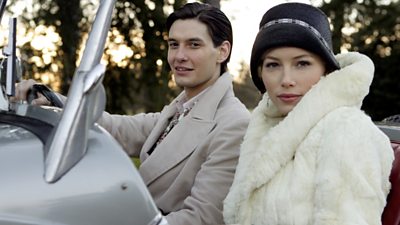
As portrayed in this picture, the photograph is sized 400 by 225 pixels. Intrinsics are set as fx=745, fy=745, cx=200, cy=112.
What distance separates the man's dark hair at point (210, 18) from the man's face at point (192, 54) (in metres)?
0.02

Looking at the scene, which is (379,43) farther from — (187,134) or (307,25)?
(307,25)

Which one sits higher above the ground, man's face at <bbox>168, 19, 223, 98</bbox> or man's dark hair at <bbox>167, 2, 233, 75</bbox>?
man's dark hair at <bbox>167, 2, 233, 75</bbox>

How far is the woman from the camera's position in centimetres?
195

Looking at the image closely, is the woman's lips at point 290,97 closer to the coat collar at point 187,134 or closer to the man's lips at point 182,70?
the coat collar at point 187,134

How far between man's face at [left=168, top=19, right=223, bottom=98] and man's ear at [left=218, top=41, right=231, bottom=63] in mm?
21

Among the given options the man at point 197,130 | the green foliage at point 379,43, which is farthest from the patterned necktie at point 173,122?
the green foliage at point 379,43

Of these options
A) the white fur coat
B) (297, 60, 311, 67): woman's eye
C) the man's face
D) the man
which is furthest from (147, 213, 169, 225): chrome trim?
the man's face

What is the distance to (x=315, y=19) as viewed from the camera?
2.27 metres

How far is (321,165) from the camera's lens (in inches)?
78.9

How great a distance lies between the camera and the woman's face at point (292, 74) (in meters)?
2.21

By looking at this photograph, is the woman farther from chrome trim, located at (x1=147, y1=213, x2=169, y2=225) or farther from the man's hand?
the man's hand

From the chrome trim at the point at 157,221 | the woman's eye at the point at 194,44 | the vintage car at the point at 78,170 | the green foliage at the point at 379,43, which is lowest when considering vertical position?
the green foliage at the point at 379,43

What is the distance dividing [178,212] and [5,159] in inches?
36.4

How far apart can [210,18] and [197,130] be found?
0.43m
